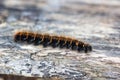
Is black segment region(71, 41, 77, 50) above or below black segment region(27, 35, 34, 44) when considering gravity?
below

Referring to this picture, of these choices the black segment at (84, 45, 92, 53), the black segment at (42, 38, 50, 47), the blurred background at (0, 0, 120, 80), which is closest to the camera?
the blurred background at (0, 0, 120, 80)

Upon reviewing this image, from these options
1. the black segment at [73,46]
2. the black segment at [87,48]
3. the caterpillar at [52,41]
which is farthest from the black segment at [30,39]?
the black segment at [87,48]

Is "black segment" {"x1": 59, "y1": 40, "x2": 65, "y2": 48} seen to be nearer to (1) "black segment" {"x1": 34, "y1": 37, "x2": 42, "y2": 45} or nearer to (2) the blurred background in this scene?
(2) the blurred background

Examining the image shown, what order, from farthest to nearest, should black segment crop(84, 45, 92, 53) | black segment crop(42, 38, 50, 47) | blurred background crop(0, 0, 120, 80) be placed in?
1. black segment crop(42, 38, 50, 47)
2. black segment crop(84, 45, 92, 53)
3. blurred background crop(0, 0, 120, 80)

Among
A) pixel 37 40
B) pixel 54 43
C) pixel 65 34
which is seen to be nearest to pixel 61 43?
pixel 54 43

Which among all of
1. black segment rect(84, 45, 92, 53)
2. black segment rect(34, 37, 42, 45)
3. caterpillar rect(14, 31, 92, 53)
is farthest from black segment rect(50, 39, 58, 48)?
black segment rect(84, 45, 92, 53)

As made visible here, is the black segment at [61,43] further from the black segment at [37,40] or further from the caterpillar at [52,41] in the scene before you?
the black segment at [37,40]

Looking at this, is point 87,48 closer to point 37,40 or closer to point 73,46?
point 73,46

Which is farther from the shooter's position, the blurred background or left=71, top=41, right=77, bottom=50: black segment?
left=71, top=41, right=77, bottom=50: black segment
